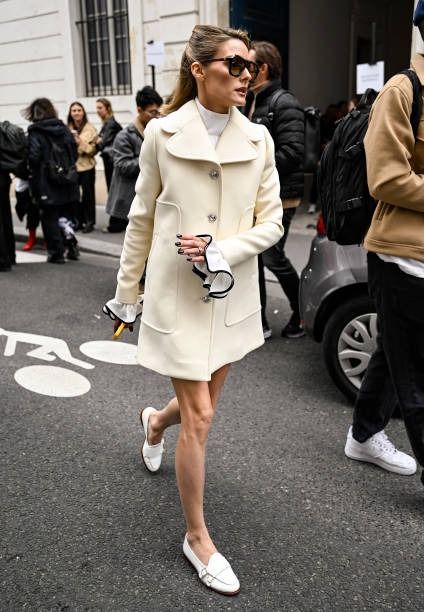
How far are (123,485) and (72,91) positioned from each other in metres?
11.2

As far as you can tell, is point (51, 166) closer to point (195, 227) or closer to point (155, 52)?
point (155, 52)

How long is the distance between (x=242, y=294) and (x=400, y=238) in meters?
0.64

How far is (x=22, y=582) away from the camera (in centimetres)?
232

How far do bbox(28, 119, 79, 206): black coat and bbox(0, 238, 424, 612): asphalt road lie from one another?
144 inches

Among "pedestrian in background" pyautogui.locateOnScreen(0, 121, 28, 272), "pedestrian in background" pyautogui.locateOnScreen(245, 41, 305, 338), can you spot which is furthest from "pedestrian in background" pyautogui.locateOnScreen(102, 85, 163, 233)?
"pedestrian in background" pyautogui.locateOnScreen(0, 121, 28, 272)

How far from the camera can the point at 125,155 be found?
18.8 feet

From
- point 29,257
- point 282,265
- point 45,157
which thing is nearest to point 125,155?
point 282,265

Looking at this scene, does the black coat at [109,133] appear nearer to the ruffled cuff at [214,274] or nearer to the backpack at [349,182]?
the backpack at [349,182]

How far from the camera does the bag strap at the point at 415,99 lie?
7.43ft

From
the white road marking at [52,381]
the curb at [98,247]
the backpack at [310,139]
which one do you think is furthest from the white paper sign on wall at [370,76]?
the white road marking at [52,381]

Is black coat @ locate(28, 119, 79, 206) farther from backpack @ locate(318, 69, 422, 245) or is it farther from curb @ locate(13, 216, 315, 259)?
backpack @ locate(318, 69, 422, 245)

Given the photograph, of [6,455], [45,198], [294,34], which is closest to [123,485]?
[6,455]

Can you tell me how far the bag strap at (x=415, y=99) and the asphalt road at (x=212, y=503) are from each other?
1594mm

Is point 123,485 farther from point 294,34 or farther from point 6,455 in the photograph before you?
point 294,34
